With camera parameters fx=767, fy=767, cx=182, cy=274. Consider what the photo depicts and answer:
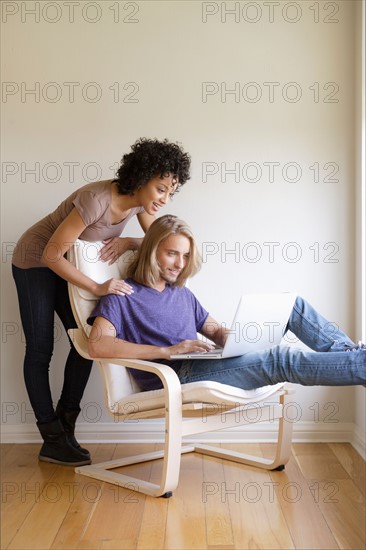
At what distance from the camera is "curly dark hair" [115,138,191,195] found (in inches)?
132

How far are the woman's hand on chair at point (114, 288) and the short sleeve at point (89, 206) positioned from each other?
29 cm

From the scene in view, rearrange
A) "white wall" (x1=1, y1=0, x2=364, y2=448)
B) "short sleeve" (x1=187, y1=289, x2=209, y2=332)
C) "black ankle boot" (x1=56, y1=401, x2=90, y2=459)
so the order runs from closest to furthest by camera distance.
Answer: "short sleeve" (x1=187, y1=289, x2=209, y2=332) < "black ankle boot" (x1=56, y1=401, x2=90, y2=459) < "white wall" (x1=1, y1=0, x2=364, y2=448)

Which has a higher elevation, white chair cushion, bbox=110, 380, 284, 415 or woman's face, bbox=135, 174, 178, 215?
woman's face, bbox=135, 174, 178, 215

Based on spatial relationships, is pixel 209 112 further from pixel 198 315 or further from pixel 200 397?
pixel 200 397

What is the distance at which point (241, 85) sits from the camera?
4.02 m

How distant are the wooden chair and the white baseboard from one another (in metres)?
0.34

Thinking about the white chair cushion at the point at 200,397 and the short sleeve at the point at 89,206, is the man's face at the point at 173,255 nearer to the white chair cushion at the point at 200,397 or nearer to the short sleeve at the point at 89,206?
the short sleeve at the point at 89,206

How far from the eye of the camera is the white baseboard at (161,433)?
4.04m

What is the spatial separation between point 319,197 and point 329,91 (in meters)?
0.56

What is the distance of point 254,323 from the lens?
306cm

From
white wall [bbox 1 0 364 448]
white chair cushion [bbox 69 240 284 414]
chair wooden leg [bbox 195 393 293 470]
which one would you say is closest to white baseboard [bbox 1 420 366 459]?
chair wooden leg [bbox 195 393 293 470]

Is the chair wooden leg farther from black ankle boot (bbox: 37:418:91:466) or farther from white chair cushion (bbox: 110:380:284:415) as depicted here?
black ankle boot (bbox: 37:418:91:466)

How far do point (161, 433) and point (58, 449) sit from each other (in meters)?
0.64

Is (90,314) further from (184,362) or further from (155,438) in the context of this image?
(155,438)
